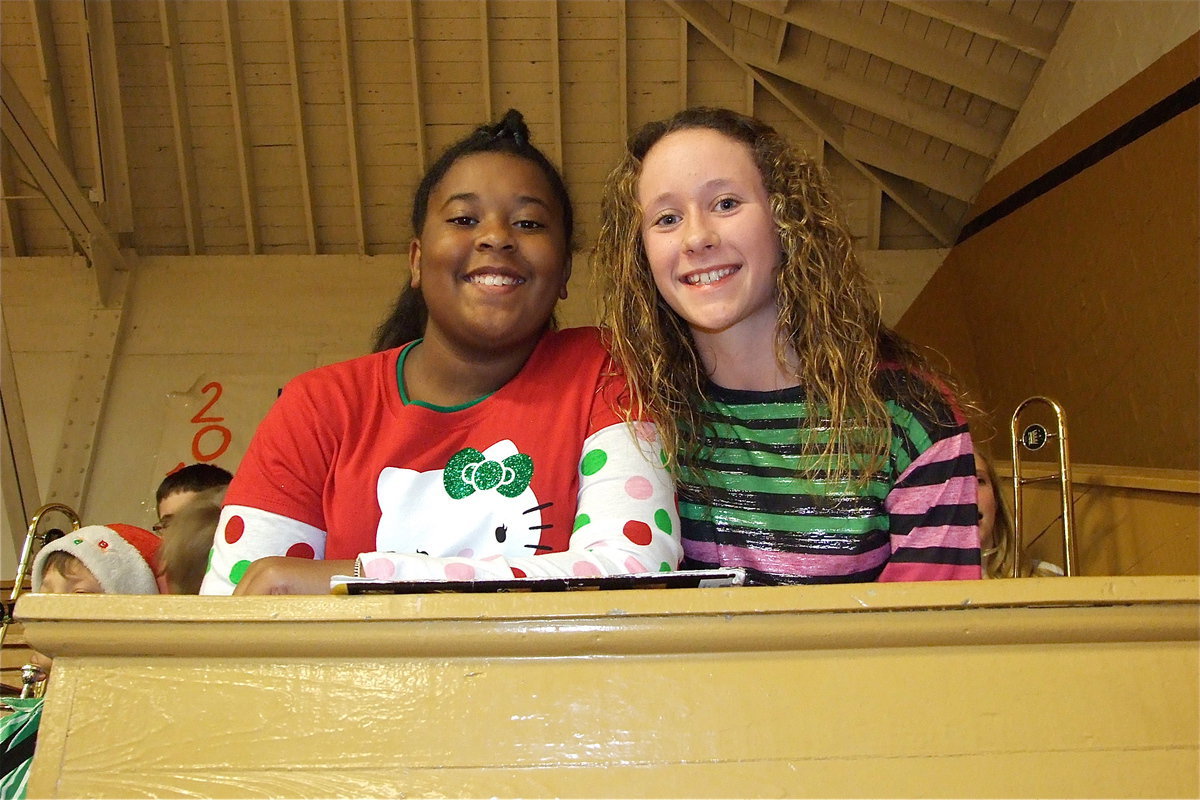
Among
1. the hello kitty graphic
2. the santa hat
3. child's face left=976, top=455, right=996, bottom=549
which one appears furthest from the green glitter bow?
child's face left=976, top=455, right=996, bottom=549

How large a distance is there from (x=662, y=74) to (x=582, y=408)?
4.59 metres

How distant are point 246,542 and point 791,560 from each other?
733mm

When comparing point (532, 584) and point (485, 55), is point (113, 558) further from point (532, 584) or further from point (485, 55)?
point (485, 55)

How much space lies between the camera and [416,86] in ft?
18.0

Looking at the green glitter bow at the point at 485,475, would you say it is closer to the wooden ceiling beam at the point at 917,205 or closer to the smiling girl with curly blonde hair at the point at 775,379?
the smiling girl with curly blonde hair at the point at 775,379

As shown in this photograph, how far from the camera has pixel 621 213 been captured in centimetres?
154

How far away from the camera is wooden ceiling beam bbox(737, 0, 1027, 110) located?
16.0 feet

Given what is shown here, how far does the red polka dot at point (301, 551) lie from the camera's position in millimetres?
1307

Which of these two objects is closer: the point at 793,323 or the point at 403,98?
the point at 793,323

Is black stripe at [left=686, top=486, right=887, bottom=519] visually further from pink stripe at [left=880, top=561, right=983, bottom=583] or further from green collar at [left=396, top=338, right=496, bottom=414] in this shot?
green collar at [left=396, top=338, right=496, bottom=414]

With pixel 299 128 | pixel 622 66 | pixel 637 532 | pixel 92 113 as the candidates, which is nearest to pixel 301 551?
pixel 637 532

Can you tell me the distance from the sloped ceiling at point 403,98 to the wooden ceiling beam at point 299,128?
0.05ft

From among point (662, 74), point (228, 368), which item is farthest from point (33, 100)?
point (662, 74)

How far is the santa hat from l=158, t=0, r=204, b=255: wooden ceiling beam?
3.92m
